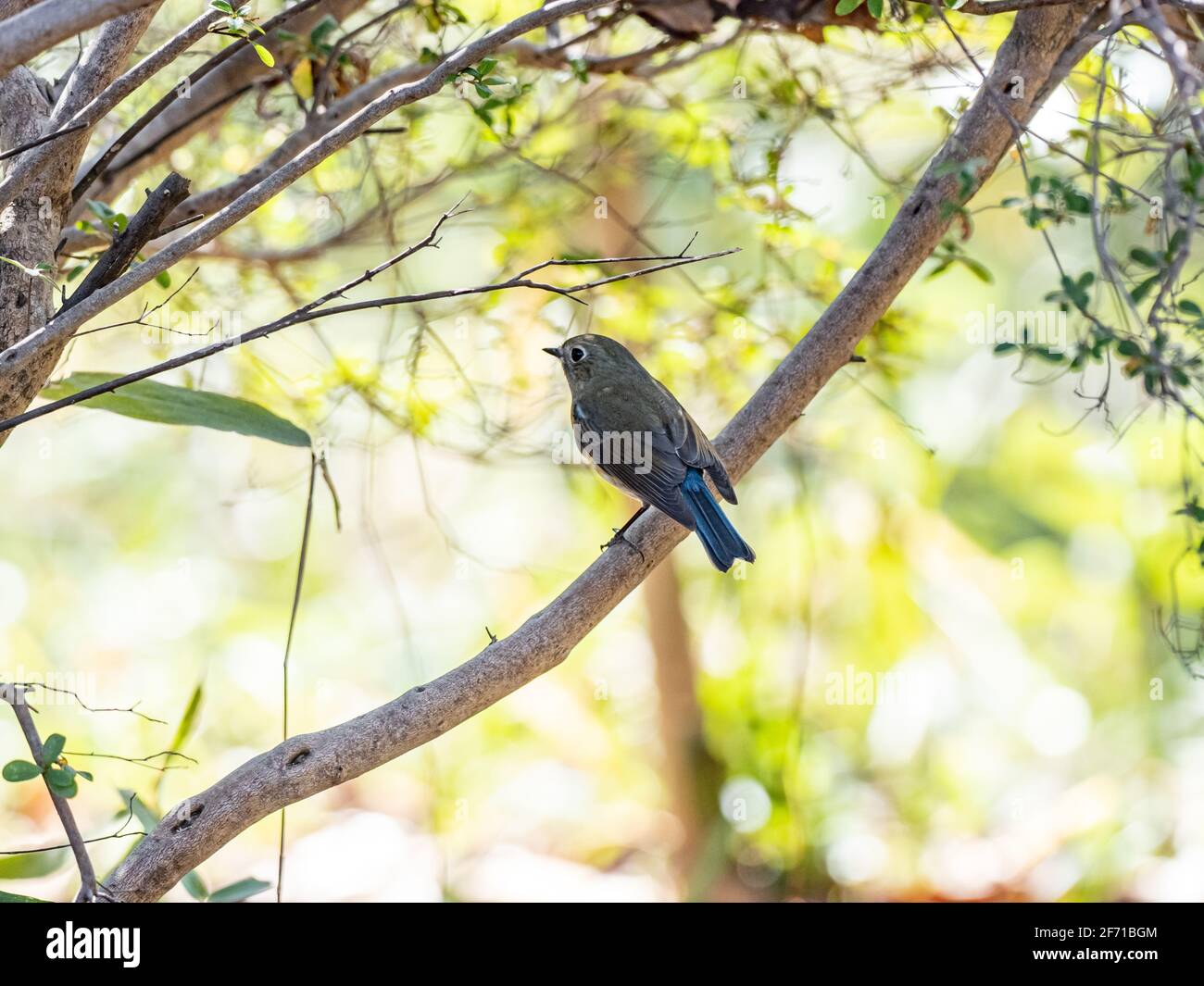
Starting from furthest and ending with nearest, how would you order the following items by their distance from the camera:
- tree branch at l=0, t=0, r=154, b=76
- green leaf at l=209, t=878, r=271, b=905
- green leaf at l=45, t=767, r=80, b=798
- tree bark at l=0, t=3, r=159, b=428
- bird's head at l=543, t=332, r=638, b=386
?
bird's head at l=543, t=332, r=638, b=386, green leaf at l=209, t=878, r=271, b=905, tree bark at l=0, t=3, r=159, b=428, green leaf at l=45, t=767, r=80, b=798, tree branch at l=0, t=0, r=154, b=76

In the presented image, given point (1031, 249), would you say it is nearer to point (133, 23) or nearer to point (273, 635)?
point (273, 635)

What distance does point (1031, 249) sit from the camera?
5863mm

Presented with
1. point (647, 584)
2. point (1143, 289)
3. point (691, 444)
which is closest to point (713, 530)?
point (691, 444)

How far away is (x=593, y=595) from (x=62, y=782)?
2.58 feet

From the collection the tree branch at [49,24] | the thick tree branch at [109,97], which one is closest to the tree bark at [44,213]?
the thick tree branch at [109,97]

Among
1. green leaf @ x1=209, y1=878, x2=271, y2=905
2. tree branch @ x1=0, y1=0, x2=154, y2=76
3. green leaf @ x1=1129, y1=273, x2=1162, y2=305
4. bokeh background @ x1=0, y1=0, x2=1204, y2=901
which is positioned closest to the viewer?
tree branch @ x1=0, y1=0, x2=154, y2=76

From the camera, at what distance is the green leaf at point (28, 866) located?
2213 mm

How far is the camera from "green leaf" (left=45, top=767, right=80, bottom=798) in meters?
1.33

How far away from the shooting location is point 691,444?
254 cm

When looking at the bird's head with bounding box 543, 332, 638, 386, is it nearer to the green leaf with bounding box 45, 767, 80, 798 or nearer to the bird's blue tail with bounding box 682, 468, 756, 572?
the bird's blue tail with bounding box 682, 468, 756, 572

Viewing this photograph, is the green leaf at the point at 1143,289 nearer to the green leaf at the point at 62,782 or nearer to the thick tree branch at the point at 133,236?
the thick tree branch at the point at 133,236

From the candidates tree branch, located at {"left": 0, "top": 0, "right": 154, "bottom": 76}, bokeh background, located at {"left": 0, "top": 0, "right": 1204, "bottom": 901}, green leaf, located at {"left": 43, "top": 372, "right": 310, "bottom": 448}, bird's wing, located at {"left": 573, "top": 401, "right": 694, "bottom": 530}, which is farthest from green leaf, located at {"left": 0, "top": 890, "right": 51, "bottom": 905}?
bokeh background, located at {"left": 0, "top": 0, "right": 1204, "bottom": 901}

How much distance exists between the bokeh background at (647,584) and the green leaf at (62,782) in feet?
6.14

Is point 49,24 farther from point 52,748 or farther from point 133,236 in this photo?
point 52,748
